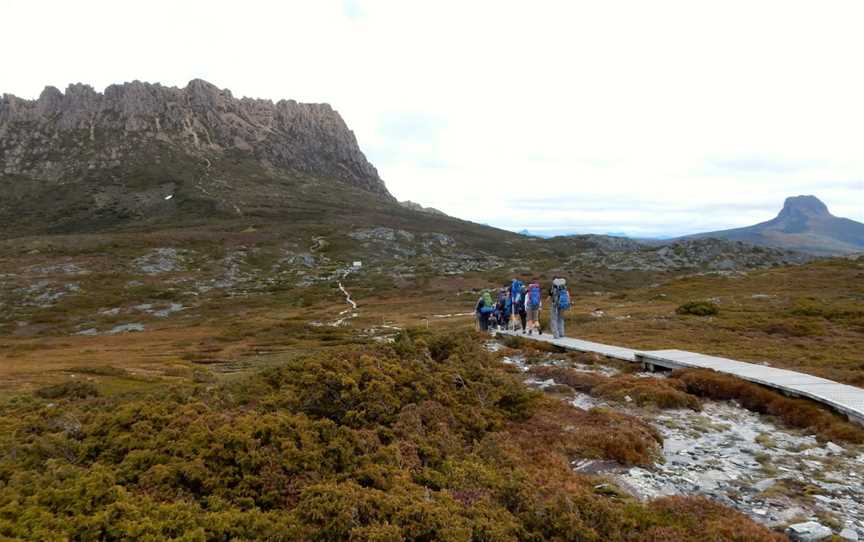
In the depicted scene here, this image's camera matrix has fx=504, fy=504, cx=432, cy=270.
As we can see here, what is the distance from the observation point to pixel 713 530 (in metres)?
8.32

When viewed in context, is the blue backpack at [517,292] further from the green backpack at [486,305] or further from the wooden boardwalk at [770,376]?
the wooden boardwalk at [770,376]

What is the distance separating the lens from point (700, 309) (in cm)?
4050

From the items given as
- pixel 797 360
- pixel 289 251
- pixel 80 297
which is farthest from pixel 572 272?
pixel 80 297

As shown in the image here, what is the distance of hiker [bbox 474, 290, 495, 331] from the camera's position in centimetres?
3741

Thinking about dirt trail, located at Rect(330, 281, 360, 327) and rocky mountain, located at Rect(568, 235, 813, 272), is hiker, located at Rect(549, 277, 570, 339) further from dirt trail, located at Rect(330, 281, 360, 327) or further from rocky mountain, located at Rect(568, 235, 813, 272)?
rocky mountain, located at Rect(568, 235, 813, 272)

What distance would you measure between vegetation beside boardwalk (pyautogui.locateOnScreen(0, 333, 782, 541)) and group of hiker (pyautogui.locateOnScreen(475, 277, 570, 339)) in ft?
58.3

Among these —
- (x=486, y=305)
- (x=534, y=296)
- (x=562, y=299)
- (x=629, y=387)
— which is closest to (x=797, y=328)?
(x=562, y=299)

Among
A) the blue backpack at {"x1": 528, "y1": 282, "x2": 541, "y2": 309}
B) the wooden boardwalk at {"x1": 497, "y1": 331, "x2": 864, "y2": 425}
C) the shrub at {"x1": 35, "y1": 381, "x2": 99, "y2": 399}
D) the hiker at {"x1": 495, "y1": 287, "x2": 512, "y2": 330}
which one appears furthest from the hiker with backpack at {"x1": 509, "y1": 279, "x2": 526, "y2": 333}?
the shrub at {"x1": 35, "y1": 381, "x2": 99, "y2": 399}

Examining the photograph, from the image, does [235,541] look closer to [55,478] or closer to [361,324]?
[55,478]

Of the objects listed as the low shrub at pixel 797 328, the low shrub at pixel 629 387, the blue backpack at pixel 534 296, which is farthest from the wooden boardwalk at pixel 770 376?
the low shrub at pixel 797 328

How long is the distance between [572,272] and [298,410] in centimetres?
10495

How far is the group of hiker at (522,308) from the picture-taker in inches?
1234

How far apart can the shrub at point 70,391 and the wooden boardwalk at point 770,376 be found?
22.3 meters

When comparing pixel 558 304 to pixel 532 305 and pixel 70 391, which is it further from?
pixel 70 391
